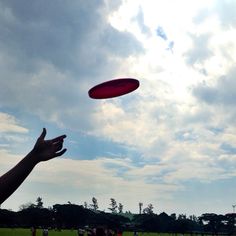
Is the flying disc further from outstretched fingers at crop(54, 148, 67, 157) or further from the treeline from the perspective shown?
the treeline

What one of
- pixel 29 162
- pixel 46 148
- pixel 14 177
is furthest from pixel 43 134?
pixel 14 177

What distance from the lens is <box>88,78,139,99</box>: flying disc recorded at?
8992 millimetres

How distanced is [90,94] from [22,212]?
497 ft

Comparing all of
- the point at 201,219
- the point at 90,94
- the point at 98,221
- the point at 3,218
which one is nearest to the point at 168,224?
the point at 201,219

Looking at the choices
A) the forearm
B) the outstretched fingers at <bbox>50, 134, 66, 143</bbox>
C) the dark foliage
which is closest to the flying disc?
the outstretched fingers at <bbox>50, 134, 66, 143</bbox>

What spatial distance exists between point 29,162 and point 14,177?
0.21 m

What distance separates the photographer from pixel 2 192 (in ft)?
11.8

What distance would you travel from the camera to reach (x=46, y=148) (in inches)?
164

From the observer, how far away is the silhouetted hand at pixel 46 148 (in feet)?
13.2

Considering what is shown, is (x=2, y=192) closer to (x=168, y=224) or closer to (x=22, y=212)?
(x=22, y=212)

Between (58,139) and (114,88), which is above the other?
(114,88)

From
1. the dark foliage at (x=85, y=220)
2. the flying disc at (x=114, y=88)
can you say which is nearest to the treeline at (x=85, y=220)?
the dark foliage at (x=85, y=220)

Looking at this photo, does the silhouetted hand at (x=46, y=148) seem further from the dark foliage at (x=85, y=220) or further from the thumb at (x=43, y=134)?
the dark foliage at (x=85, y=220)

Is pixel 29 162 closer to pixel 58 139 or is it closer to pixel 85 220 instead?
pixel 58 139
